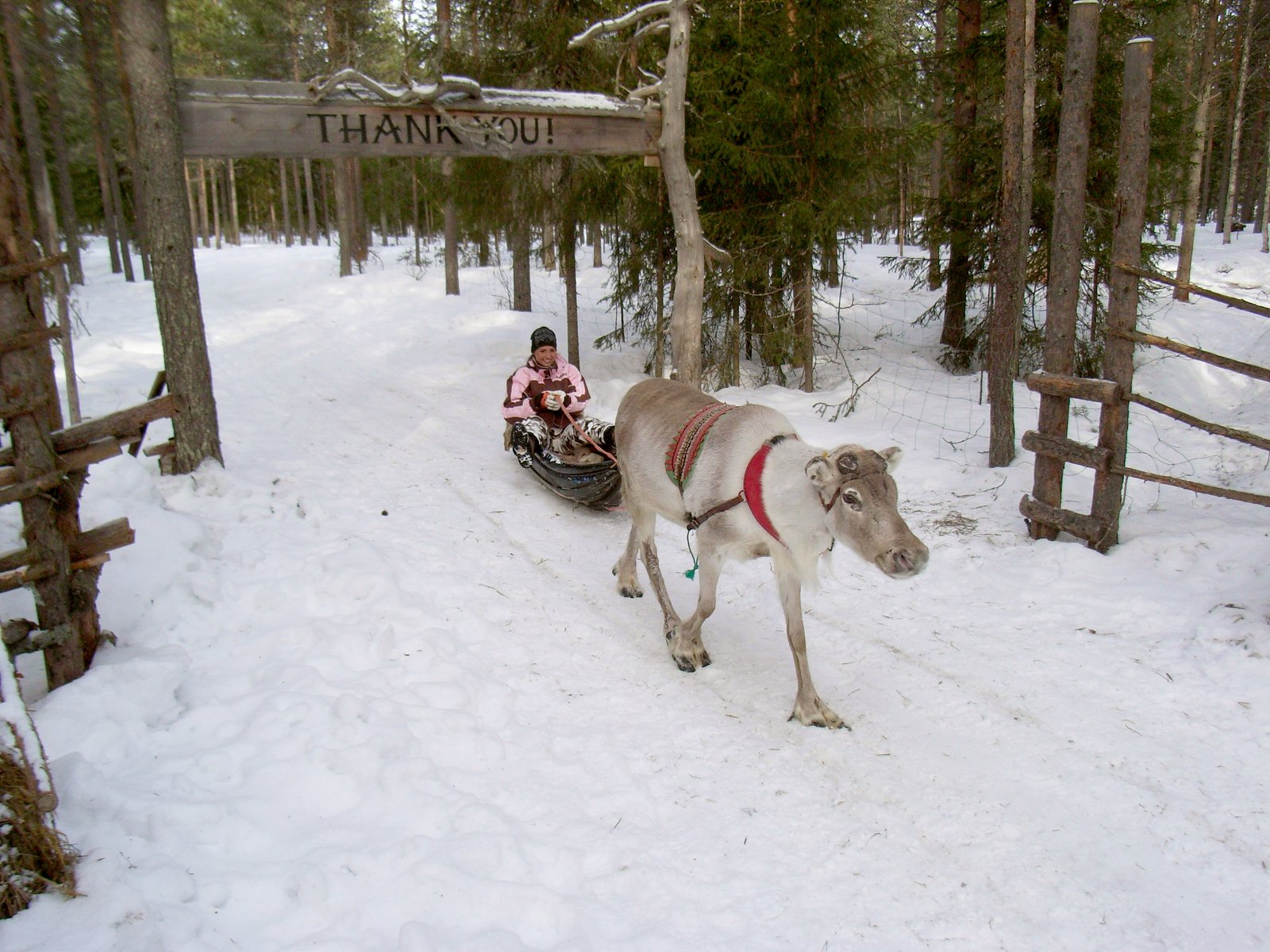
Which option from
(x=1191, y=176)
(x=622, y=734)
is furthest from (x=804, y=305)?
(x=1191, y=176)

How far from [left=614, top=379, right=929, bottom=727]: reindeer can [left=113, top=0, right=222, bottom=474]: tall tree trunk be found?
3515 millimetres

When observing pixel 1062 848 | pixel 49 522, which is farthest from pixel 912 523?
pixel 49 522

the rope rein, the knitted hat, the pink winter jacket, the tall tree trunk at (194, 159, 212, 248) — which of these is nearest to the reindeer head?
the rope rein

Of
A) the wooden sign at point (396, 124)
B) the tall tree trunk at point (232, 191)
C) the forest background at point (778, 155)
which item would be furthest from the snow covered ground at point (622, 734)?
the tall tree trunk at point (232, 191)

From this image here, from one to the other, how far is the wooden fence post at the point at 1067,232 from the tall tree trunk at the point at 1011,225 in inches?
53.1

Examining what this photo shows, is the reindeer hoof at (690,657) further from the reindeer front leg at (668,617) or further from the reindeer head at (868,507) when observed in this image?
the reindeer head at (868,507)

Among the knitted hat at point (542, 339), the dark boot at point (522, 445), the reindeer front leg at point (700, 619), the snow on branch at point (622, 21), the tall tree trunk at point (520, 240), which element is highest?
the snow on branch at point (622, 21)

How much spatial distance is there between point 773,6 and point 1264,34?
16788 millimetres

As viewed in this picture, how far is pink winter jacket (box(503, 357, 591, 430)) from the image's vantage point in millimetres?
7781

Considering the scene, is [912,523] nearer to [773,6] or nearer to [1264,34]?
[773,6]

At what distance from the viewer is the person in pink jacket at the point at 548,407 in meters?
7.44

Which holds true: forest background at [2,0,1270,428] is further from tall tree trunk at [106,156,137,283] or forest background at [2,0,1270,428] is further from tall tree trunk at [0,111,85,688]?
tall tree trunk at [106,156,137,283]

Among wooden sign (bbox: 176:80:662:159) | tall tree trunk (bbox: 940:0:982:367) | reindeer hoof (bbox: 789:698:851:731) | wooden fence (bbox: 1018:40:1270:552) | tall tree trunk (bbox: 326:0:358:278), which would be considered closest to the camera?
reindeer hoof (bbox: 789:698:851:731)

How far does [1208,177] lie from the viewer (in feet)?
111
